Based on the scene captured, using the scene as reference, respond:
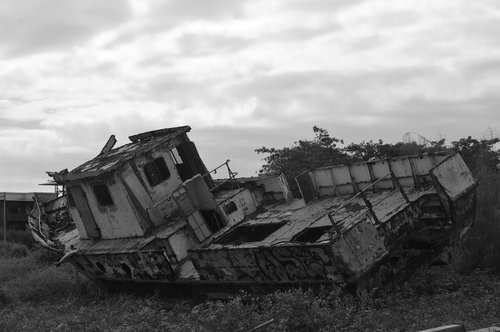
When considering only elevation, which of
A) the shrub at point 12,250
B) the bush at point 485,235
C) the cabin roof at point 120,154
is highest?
the cabin roof at point 120,154

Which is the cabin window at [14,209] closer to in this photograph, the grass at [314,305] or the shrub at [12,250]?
the shrub at [12,250]

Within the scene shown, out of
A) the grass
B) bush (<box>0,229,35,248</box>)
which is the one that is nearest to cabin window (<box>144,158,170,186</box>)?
the grass

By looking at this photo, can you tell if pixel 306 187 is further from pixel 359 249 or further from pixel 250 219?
pixel 359 249

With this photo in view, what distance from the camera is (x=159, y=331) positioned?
7891 millimetres

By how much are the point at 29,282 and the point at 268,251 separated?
26.9ft

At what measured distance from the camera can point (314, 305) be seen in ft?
25.0

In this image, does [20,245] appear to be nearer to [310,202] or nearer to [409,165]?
[310,202]

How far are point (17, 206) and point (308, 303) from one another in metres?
21.3

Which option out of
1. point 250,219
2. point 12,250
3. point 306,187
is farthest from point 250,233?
point 12,250

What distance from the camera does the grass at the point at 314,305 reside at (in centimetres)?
735

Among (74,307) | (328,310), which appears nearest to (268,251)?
(328,310)

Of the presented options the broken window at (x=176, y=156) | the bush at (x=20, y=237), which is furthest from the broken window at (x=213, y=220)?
the bush at (x=20, y=237)

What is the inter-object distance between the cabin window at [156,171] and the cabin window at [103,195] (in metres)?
1.04

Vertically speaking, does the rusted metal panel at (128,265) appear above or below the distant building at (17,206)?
below
